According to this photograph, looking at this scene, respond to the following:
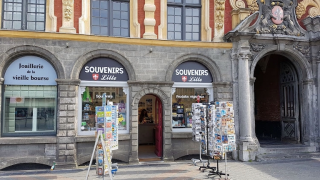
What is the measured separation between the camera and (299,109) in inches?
506

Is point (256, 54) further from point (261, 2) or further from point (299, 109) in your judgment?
point (299, 109)

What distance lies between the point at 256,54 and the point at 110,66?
5.94 meters

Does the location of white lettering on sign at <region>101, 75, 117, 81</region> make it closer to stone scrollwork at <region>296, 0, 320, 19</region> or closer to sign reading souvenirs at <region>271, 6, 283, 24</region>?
sign reading souvenirs at <region>271, 6, 283, 24</region>

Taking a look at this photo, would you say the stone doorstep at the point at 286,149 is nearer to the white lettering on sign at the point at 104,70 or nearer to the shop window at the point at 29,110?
the white lettering on sign at the point at 104,70

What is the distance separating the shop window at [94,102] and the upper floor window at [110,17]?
2.14m

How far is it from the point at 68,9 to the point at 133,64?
3027mm

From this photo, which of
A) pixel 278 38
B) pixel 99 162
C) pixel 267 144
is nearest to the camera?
pixel 99 162

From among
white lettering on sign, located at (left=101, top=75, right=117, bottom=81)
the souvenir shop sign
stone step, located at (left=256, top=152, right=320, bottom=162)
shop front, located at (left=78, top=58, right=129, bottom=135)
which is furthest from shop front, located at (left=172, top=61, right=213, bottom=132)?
stone step, located at (left=256, top=152, right=320, bottom=162)

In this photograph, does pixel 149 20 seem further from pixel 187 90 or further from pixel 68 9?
pixel 187 90

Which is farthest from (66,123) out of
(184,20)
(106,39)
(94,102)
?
(184,20)

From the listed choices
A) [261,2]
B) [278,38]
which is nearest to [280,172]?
[278,38]

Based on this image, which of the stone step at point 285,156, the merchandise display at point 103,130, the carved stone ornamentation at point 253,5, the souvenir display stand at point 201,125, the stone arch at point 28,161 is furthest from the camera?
the carved stone ornamentation at point 253,5

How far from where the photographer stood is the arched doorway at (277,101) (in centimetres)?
1311

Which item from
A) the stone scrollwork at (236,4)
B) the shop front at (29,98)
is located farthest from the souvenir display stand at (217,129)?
the shop front at (29,98)
